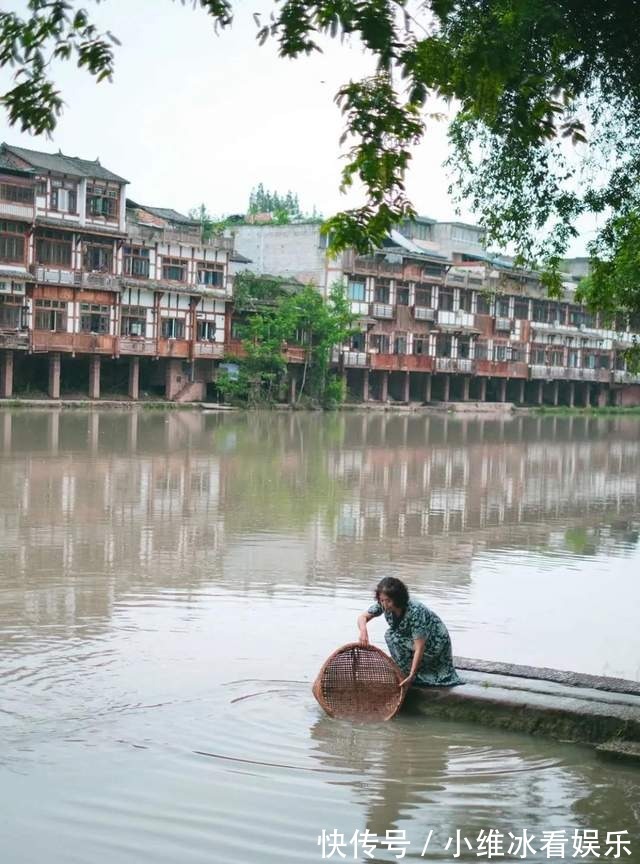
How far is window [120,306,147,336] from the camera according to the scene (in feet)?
192

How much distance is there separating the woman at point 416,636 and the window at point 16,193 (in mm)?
46000

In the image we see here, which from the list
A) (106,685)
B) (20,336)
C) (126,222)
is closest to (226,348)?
(126,222)

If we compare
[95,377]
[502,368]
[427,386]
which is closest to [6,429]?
[95,377]

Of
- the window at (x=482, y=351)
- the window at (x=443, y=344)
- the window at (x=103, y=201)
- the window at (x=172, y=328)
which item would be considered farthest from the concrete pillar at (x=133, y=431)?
the window at (x=482, y=351)

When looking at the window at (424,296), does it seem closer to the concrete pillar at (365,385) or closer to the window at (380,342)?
the window at (380,342)

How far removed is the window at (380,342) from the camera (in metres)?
73.6

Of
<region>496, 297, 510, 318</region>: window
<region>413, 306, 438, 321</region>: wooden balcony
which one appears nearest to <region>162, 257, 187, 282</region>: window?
<region>413, 306, 438, 321</region>: wooden balcony

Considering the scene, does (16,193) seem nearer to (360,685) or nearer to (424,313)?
(424,313)

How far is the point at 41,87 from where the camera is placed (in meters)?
6.39

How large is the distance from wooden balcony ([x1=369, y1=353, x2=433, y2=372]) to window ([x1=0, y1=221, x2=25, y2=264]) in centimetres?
2465

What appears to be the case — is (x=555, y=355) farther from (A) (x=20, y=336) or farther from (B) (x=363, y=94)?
(B) (x=363, y=94)

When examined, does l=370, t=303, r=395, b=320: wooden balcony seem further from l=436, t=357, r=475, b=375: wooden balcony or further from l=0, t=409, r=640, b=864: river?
l=0, t=409, r=640, b=864: river

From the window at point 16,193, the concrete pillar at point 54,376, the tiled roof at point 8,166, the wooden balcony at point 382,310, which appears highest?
the tiled roof at point 8,166

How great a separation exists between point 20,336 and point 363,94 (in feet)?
157
